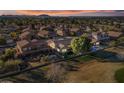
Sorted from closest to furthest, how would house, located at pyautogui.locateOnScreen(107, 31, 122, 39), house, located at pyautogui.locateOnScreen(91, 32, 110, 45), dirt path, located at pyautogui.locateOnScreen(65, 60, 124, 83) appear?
dirt path, located at pyautogui.locateOnScreen(65, 60, 124, 83) → house, located at pyautogui.locateOnScreen(91, 32, 110, 45) → house, located at pyautogui.locateOnScreen(107, 31, 122, 39)

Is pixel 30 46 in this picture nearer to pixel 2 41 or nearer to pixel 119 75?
pixel 2 41

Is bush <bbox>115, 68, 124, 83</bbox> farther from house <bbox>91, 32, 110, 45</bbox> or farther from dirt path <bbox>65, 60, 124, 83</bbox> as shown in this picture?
house <bbox>91, 32, 110, 45</bbox>

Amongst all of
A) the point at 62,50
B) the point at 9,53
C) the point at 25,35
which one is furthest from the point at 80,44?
the point at 9,53

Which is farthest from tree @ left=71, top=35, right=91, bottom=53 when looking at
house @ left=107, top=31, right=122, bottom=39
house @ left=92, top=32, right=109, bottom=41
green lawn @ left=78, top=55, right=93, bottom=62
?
house @ left=107, top=31, right=122, bottom=39

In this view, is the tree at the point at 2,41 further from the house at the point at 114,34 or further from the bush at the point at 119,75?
the house at the point at 114,34

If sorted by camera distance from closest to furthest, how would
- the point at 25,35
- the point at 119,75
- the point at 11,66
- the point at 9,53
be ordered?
1. the point at 119,75
2. the point at 11,66
3. the point at 9,53
4. the point at 25,35
